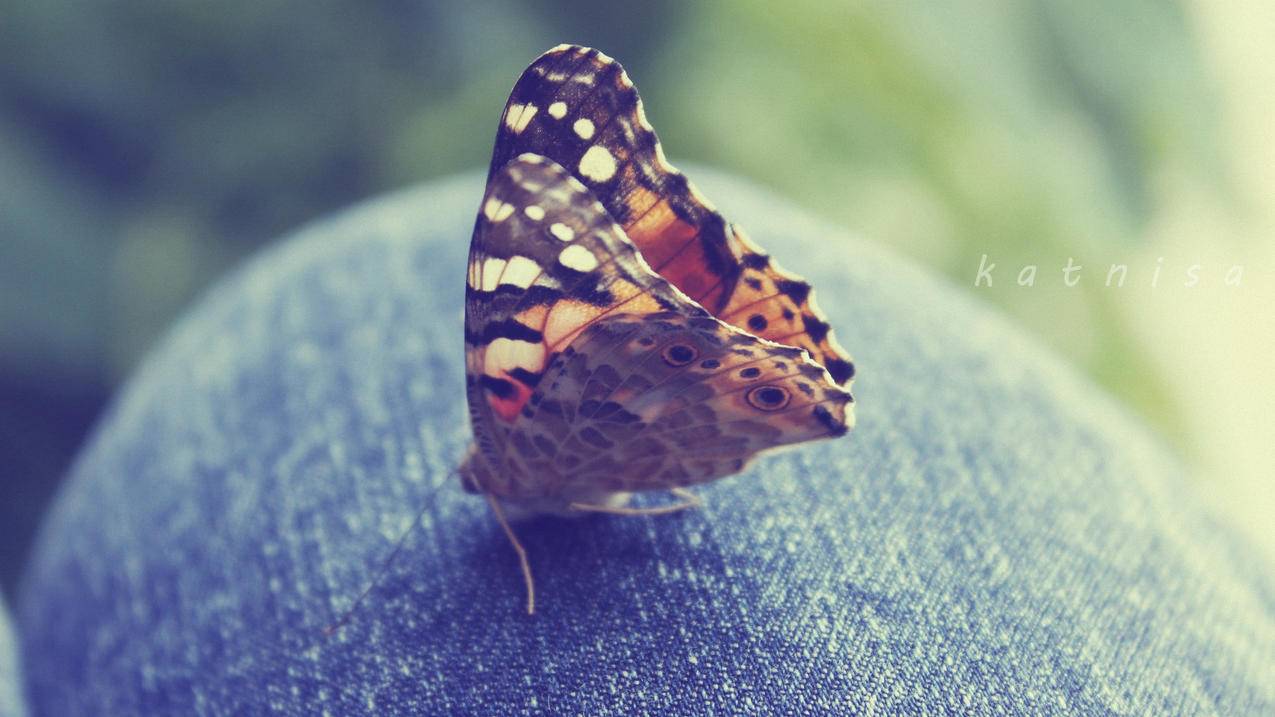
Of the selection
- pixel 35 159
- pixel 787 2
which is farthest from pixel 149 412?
pixel 787 2

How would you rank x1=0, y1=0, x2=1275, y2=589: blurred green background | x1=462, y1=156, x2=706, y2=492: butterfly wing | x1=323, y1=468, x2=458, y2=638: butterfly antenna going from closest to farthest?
x1=462, y1=156, x2=706, y2=492: butterfly wing
x1=323, y1=468, x2=458, y2=638: butterfly antenna
x1=0, y1=0, x2=1275, y2=589: blurred green background

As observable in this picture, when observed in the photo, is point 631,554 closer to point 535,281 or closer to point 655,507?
point 655,507

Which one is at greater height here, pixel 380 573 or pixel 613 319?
pixel 613 319

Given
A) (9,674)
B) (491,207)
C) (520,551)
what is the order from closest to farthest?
1. (491,207)
2. (520,551)
3. (9,674)

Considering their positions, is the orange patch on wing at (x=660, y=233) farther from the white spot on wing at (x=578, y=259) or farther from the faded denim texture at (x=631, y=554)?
the faded denim texture at (x=631, y=554)

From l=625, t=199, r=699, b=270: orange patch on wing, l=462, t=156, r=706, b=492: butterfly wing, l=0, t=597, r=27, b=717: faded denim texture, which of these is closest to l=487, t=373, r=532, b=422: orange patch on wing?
l=462, t=156, r=706, b=492: butterfly wing

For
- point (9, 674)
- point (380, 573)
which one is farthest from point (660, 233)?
point (9, 674)

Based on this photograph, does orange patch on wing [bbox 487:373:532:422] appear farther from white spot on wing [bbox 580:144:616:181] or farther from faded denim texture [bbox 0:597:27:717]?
faded denim texture [bbox 0:597:27:717]
